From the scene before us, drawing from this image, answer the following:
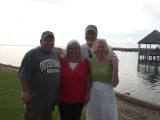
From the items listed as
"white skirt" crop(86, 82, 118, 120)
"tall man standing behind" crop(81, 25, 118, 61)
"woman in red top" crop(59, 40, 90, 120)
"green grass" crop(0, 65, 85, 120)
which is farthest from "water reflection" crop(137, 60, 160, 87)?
"woman in red top" crop(59, 40, 90, 120)

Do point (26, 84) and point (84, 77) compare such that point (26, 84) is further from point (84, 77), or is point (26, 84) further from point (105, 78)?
point (105, 78)

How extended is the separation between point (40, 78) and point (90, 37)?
1381mm

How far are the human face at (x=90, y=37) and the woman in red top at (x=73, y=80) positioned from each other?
0.61 m

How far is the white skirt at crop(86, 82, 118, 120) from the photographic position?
5.34 m

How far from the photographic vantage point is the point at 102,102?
17.6 feet

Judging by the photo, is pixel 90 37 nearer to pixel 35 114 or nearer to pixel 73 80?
pixel 73 80

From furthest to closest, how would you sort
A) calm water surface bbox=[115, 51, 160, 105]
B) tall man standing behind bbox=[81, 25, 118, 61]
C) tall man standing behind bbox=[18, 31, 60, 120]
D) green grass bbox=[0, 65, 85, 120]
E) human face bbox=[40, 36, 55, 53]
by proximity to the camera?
calm water surface bbox=[115, 51, 160, 105]
green grass bbox=[0, 65, 85, 120]
tall man standing behind bbox=[81, 25, 118, 61]
human face bbox=[40, 36, 55, 53]
tall man standing behind bbox=[18, 31, 60, 120]

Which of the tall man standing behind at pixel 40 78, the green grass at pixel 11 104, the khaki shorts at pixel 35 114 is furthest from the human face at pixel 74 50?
the green grass at pixel 11 104

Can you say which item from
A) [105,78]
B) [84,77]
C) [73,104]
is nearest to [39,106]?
[73,104]

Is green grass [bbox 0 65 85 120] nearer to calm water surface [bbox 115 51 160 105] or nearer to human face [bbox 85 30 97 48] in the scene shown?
human face [bbox 85 30 97 48]

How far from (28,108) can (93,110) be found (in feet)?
3.82

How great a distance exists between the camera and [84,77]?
5.32 metres

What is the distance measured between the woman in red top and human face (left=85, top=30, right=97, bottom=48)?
0.61 m

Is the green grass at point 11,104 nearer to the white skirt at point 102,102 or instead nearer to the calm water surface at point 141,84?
the white skirt at point 102,102
